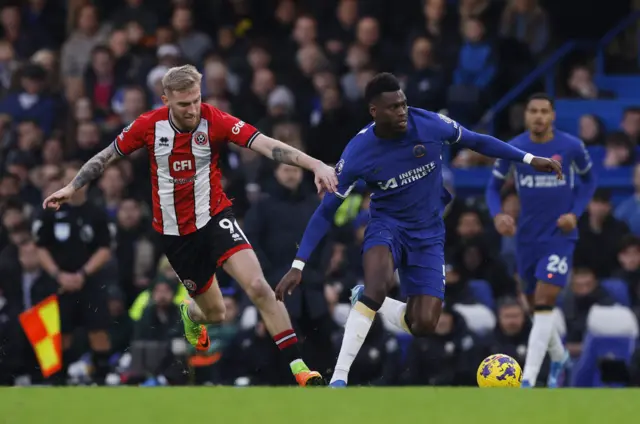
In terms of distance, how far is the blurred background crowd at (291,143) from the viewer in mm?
14250

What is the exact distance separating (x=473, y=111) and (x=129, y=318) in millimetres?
4742

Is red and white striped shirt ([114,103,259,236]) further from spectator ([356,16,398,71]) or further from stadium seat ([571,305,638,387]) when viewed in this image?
spectator ([356,16,398,71])

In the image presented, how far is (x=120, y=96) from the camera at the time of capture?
1778 cm

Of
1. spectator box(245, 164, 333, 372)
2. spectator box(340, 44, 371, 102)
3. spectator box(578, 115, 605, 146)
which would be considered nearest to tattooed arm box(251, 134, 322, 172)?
spectator box(245, 164, 333, 372)

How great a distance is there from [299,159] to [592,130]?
737 cm

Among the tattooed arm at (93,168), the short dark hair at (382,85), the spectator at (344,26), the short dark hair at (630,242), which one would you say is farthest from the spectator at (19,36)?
the short dark hair at (382,85)

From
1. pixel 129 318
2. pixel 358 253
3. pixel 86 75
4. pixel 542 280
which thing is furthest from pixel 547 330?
pixel 86 75

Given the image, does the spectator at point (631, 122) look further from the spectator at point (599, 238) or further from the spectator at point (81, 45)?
the spectator at point (81, 45)

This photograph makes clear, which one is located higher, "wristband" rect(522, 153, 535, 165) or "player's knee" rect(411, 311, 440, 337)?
"wristband" rect(522, 153, 535, 165)

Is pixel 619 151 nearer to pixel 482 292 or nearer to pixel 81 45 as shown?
pixel 482 292

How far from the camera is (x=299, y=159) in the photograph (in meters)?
10.1

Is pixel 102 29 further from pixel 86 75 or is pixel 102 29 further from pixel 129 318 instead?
pixel 129 318

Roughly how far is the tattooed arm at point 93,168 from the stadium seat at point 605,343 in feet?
16.9

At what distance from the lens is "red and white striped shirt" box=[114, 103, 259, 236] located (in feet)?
35.8
